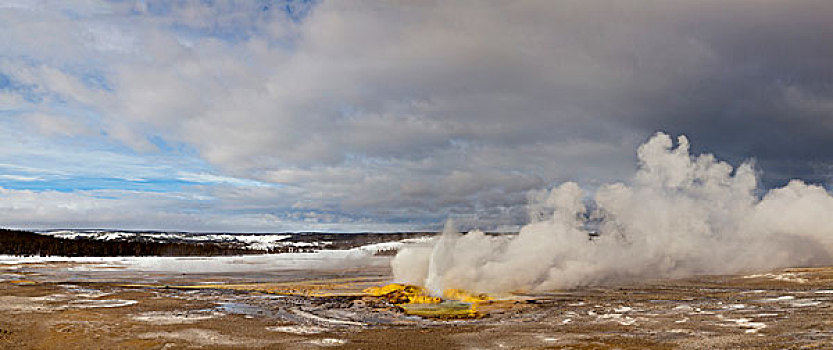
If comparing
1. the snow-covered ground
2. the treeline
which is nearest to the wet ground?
the snow-covered ground

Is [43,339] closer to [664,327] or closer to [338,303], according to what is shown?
[338,303]

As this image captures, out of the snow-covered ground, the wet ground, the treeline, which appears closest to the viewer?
the wet ground

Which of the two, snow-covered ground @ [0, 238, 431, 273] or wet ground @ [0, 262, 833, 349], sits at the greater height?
wet ground @ [0, 262, 833, 349]

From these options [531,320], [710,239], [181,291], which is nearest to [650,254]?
[710,239]

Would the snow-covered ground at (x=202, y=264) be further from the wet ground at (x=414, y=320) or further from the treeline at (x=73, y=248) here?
the wet ground at (x=414, y=320)

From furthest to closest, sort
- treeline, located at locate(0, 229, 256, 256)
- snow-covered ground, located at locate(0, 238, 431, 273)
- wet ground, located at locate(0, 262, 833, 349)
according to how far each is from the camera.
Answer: treeline, located at locate(0, 229, 256, 256) → snow-covered ground, located at locate(0, 238, 431, 273) → wet ground, located at locate(0, 262, 833, 349)

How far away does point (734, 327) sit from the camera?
2070 centimetres

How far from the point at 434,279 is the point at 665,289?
16972 millimetres

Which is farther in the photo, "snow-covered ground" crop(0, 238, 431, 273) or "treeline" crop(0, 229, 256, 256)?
"treeline" crop(0, 229, 256, 256)

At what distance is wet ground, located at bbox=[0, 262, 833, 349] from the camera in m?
19.3

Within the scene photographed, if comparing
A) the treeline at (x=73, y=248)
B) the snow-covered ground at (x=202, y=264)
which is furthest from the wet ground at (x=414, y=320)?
the treeline at (x=73, y=248)

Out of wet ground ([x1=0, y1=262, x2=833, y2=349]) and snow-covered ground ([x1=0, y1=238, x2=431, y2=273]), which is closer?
wet ground ([x1=0, y1=262, x2=833, y2=349])

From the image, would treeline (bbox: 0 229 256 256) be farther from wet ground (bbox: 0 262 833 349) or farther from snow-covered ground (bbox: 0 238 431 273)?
wet ground (bbox: 0 262 833 349)

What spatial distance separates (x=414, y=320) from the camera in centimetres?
2628
